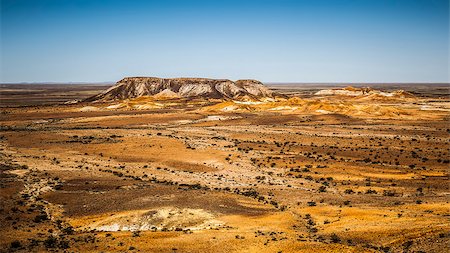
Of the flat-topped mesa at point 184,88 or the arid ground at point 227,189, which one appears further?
the flat-topped mesa at point 184,88

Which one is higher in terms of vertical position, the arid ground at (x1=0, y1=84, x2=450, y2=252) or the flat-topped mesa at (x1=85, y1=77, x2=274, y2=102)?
the flat-topped mesa at (x1=85, y1=77, x2=274, y2=102)

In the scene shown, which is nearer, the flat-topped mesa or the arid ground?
the arid ground

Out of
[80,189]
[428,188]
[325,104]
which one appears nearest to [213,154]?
[80,189]

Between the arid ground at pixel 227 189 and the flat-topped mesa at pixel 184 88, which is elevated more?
the flat-topped mesa at pixel 184 88

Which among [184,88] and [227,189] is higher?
[184,88]

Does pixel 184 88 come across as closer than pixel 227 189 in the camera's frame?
No
